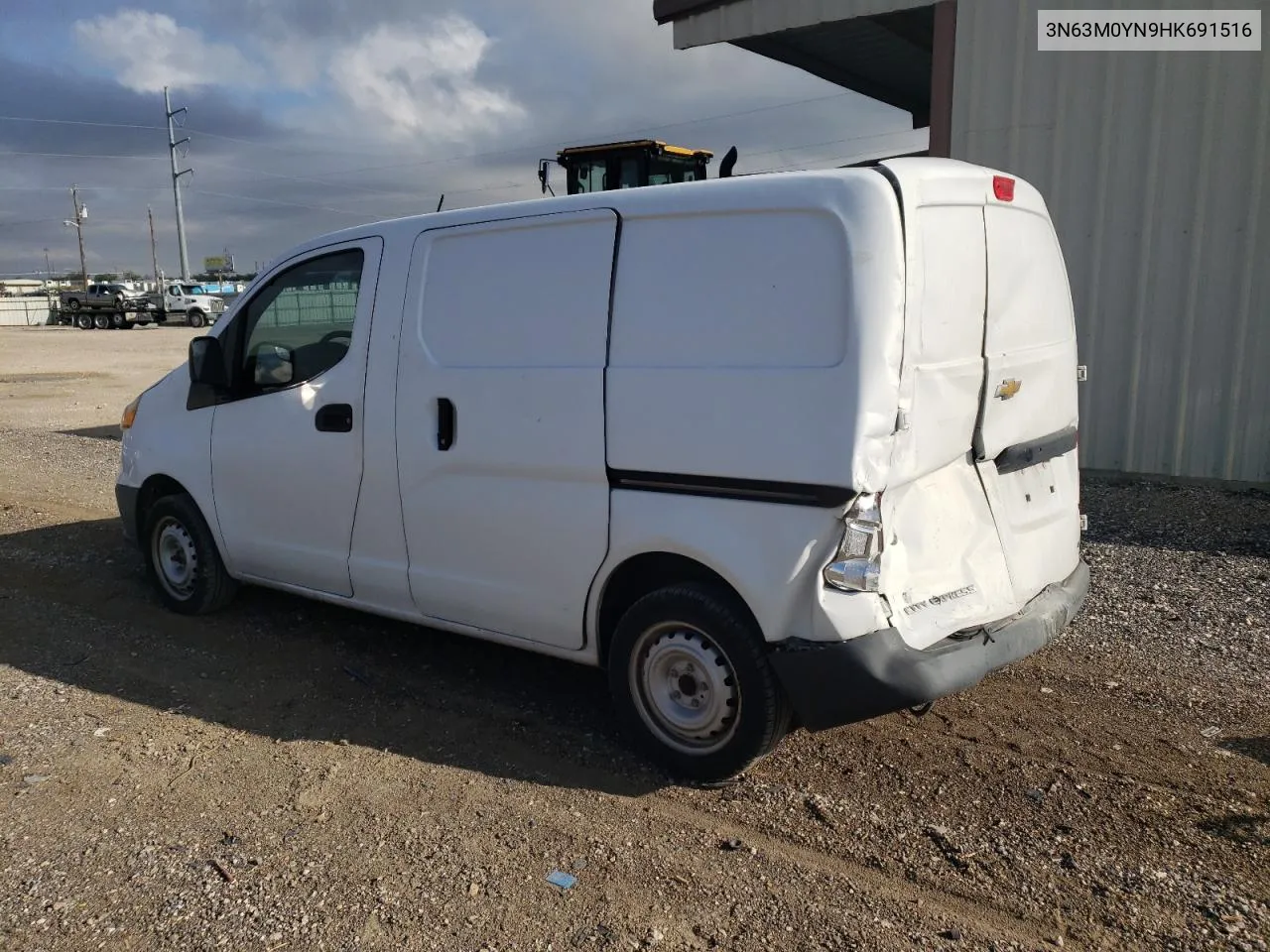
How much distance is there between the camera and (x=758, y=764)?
3.80m

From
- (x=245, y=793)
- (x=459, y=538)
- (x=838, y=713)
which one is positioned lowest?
(x=245, y=793)

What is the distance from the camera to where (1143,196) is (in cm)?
827

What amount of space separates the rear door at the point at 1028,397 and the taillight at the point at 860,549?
67 cm

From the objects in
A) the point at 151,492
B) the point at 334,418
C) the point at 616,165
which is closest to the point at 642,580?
the point at 334,418

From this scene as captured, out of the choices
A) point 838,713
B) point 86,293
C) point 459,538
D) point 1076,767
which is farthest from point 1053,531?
point 86,293

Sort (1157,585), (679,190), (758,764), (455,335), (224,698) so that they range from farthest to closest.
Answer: (1157,585)
(224,698)
(455,335)
(758,764)
(679,190)

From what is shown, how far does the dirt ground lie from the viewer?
9.53 ft

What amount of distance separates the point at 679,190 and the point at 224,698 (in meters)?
3.06

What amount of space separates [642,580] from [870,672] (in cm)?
100

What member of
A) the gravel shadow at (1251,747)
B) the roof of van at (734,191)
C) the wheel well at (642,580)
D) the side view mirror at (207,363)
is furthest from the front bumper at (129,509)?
the gravel shadow at (1251,747)

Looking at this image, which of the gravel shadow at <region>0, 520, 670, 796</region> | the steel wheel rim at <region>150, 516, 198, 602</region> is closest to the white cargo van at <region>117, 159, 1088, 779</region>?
the gravel shadow at <region>0, 520, 670, 796</region>

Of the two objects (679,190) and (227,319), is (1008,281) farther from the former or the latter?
(227,319)

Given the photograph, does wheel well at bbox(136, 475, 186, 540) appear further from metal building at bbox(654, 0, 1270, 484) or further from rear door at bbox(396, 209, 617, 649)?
metal building at bbox(654, 0, 1270, 484)

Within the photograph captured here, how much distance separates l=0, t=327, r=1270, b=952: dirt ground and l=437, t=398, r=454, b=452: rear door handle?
1197 millimetres
